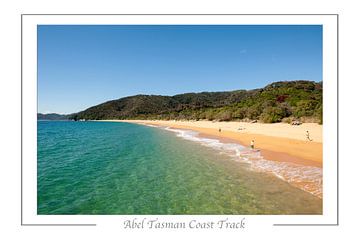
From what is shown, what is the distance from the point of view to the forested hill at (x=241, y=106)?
31.3 m

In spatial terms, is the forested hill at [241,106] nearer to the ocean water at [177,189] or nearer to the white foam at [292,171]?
the white foam at [292,171]

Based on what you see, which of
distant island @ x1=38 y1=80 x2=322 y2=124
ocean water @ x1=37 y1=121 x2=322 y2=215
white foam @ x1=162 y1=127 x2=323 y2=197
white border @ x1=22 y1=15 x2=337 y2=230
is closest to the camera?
white border @ x1=22 y1=15 x2=337 y2=230

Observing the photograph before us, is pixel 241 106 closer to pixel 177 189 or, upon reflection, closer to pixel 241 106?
pixel 241 106

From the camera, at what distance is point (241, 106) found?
48.8 meters

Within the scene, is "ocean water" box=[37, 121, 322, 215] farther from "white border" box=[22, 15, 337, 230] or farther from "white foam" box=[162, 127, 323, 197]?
"white border" box=[22, 15, 337, 230]

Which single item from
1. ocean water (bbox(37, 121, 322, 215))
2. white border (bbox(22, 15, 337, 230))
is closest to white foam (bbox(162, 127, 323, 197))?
ocean water (bbox(37, 121, 322, 215))

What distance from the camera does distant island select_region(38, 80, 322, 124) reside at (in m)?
30.8
